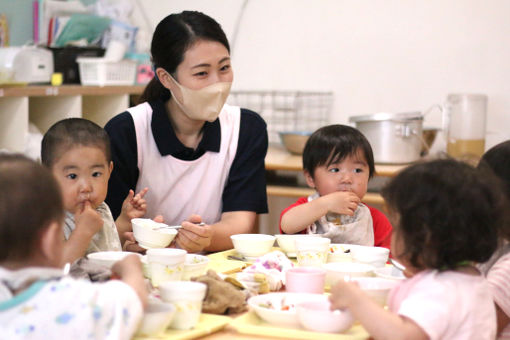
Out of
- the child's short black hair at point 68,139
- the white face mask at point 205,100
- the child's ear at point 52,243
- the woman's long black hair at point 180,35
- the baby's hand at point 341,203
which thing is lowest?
the baby's hand at point 341,203

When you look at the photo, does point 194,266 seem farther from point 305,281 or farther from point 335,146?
point 335,146

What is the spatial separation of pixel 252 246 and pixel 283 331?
1.91 feet

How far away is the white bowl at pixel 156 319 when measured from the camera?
3.74ft

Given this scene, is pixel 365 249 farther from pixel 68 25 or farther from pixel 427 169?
pixel 68 25

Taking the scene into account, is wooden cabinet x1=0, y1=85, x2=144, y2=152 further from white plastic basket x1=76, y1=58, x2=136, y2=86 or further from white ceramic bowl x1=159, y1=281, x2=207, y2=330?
white ceramic bowl x1=159, y1=281, x2=207, y2=330

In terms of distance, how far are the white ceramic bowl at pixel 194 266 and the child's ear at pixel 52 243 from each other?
47cm

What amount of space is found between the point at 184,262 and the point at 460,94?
243 cm

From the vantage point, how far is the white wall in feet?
12.0

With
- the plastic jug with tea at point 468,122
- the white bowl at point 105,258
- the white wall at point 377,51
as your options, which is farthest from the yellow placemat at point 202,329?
the white wall at point 377,51

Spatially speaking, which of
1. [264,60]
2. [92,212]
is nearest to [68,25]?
[264,60]

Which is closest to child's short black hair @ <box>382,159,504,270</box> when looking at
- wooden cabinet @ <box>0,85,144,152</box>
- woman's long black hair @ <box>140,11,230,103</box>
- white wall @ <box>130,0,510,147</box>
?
woman's long black hair @ <box>140,11,230,103</box>

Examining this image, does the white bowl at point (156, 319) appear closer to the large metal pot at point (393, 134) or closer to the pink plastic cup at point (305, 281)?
the pink plastic cup at point (305, 281)

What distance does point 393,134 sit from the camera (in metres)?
3.24

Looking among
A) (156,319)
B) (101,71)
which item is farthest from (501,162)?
(101,71)
